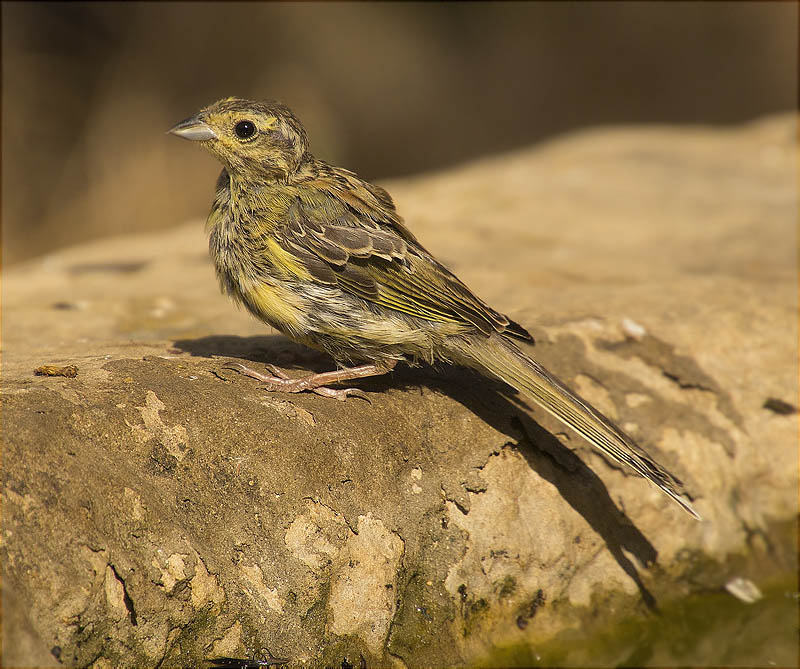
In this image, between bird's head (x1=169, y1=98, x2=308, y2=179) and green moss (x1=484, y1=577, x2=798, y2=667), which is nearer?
green moss (x1=484, y1=577, x2=798, y2=667)

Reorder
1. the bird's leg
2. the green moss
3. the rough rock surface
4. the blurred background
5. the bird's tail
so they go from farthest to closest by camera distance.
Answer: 1. the blurred background
2. the green moss
3. the bird's leg
4. the bird's tail
5. the rough rock surface

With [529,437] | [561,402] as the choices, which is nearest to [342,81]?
[529,437]

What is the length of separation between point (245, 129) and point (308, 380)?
1183 millimetres

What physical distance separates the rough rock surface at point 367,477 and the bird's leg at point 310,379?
0.06 m

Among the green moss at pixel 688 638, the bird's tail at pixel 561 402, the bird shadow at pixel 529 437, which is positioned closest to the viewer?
the bird's tail at pixel 561 402

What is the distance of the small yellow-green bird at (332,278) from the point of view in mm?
3775

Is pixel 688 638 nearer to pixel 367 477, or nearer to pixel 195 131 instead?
pixel 367 477

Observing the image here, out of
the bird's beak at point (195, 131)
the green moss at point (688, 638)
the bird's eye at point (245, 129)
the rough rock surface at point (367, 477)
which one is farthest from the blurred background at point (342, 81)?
the green moss at point (688, 638)

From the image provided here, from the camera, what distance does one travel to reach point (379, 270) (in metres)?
3.86

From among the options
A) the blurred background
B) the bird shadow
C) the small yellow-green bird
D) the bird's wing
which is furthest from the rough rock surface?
the blurred background

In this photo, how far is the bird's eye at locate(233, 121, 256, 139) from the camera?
3977 mm

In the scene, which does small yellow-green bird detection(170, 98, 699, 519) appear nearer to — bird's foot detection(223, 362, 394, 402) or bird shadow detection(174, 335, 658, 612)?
bird's foot detection(223, 362, 394, 402)

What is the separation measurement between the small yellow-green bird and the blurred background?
6841 mm

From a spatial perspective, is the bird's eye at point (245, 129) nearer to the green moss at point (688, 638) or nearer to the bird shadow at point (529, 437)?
the bird shadow at point (529, 437)
